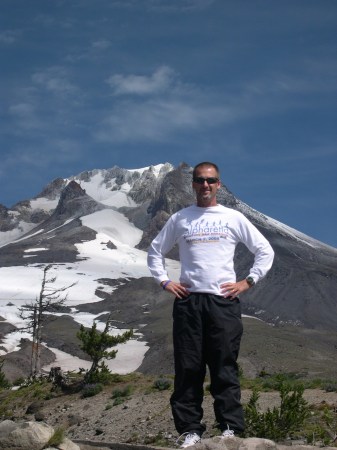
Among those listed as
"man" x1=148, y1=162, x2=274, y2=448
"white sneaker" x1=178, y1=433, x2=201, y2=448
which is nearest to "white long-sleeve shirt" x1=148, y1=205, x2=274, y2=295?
"man" x1=148, y1=162, x2=274, y2=448

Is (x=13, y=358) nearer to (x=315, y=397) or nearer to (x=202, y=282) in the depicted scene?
(x=315, y=397)

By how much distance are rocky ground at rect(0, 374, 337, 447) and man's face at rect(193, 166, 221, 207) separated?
7.30 m

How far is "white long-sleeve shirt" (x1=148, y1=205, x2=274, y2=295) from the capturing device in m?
6.56

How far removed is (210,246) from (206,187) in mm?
585

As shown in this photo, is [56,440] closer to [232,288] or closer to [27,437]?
[27,437]

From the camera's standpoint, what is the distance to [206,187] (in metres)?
6.84

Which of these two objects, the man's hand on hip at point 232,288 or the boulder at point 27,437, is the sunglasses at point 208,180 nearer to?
the man's hand on hip at point 232,288

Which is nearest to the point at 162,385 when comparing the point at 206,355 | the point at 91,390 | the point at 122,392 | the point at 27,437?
the point at 122,392

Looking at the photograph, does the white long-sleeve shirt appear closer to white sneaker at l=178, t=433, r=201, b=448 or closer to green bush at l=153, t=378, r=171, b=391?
white sneaker at l=178, t=433, r=201, b=448

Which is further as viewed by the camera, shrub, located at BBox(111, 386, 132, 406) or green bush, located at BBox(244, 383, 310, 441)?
shrub, located at BBox(111, 386, 132, 406)

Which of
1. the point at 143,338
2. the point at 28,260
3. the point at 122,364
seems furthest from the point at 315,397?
the point at 28,260

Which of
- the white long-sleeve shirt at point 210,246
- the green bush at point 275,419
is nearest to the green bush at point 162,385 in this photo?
the green bush at point 275,419

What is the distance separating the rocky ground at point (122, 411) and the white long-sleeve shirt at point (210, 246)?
23.5ft

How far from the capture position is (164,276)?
22.7 feet
